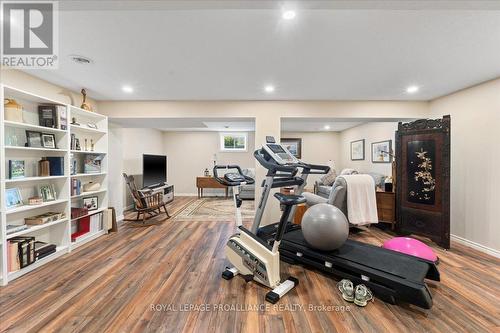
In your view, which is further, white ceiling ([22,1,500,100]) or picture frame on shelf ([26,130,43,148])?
picture frame on shelf ([26,130,43,148])

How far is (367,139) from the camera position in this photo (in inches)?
238

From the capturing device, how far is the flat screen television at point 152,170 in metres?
5.43

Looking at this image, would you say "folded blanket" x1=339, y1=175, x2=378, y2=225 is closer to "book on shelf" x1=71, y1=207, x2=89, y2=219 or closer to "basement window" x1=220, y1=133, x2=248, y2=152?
"book on shelf" x1=71, y1=207, x2=89, y2=219

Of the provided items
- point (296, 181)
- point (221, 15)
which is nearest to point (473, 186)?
point (296, 181)

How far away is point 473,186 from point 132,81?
17.0 feet

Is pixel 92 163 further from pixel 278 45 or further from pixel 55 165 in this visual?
pixel 278 45

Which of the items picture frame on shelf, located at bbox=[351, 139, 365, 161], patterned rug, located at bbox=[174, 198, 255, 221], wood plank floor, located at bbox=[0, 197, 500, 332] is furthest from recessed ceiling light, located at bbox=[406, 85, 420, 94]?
patterned rug, located at bbox=[174, 198, 255, 221]

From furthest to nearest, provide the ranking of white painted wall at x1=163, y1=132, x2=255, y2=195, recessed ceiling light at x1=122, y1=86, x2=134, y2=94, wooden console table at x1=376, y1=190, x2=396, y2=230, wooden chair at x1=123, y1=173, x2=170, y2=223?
white painted wall at x1=163, y1=132, x2=255, y2=195, wooden chair at x1=123, y1=173, x2=170, y2=223, wooden console table at x1=376, y1=190, x2=396, y2=230, recessed ceiling light at x1=122, y1=86, x2=134, y2=94

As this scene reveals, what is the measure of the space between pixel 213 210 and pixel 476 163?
16.5 feet

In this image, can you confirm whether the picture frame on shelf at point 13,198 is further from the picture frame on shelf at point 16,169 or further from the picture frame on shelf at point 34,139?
the picture frame on shelf at point 34,139

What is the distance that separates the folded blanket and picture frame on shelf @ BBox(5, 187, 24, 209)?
4443 millimetres

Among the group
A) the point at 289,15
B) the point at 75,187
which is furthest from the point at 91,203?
the point at 289,15

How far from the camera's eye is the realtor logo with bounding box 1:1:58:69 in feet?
4.99

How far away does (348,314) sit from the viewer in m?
1.79
